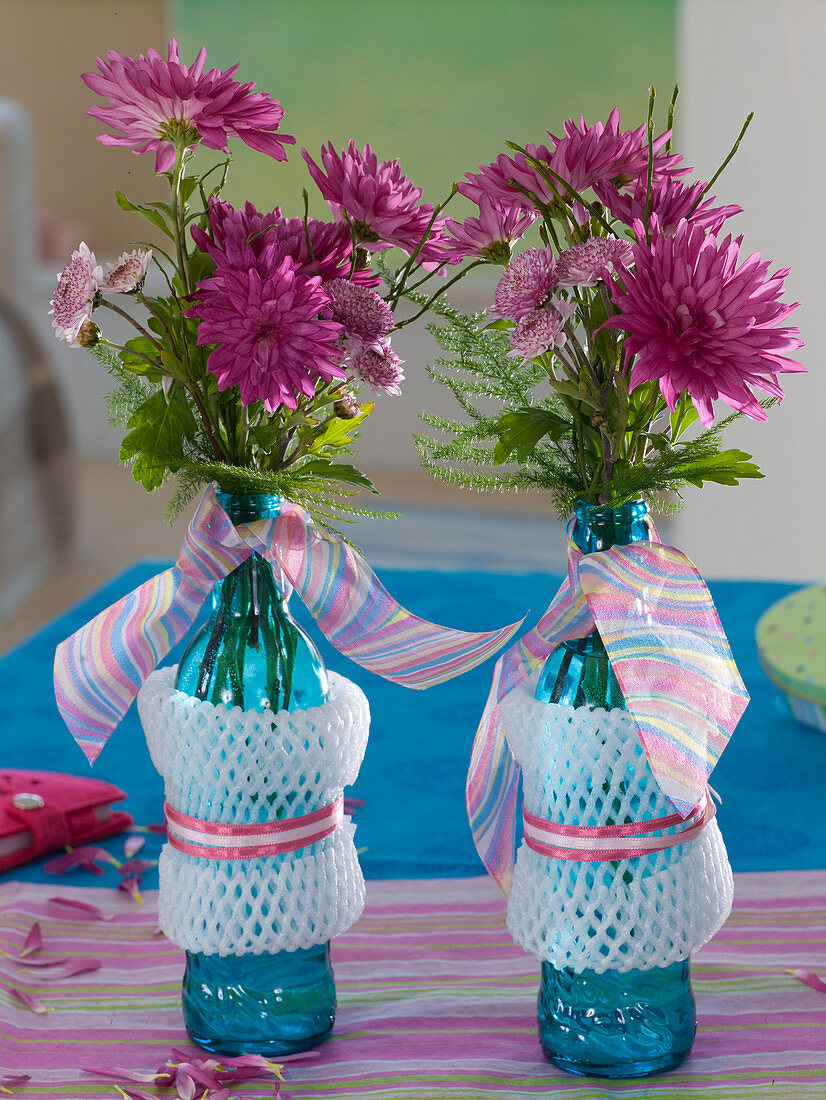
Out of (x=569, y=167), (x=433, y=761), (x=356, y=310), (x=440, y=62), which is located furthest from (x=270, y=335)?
(x=440, y=62)

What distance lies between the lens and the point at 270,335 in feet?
1.89

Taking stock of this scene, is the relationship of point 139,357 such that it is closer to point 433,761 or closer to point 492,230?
point 492,230

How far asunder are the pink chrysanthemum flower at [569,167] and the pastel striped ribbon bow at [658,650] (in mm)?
177

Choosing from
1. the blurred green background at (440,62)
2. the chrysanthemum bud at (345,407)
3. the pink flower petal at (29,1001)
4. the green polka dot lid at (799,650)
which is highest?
the blurred green background at (440,62)

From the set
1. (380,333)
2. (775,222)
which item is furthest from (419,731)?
(775,222)

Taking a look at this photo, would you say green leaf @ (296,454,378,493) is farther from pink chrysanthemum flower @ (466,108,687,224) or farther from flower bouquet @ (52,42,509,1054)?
pink chrysanthemum flower @ (466,108,687,224)

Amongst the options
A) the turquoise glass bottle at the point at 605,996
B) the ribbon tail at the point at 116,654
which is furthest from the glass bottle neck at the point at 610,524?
the ribbon tail at the point at 116,654

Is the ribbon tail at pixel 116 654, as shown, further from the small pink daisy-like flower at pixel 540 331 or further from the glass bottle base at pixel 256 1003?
the small pink daisy-like flower at pixel 540 331

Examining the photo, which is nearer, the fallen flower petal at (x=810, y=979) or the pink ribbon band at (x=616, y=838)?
the pink ribbon band at (x=616, y=838)

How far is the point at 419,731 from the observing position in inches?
46.3

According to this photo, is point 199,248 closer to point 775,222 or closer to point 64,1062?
point 64,1062

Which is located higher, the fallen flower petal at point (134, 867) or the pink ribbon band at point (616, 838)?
the pink ribbon band at point (616, 838)

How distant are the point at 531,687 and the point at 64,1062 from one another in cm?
32

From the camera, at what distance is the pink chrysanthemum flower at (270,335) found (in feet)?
1.87
